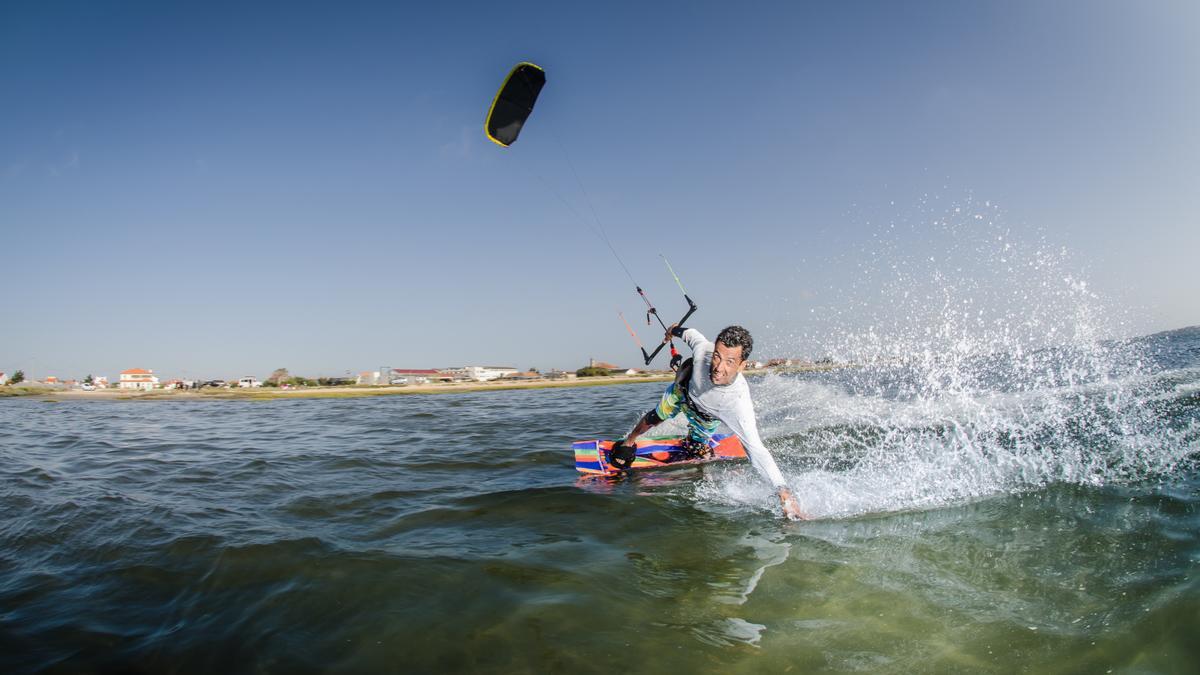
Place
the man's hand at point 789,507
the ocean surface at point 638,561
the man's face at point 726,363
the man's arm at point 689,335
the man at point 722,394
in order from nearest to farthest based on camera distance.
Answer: the ocean surface at point 638,561
the man's hand at point 789,507
the man at point 722,394
the man's face at point 726,363
the man's arm at point 689,335

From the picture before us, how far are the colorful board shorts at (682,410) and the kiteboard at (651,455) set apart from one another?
985 mm

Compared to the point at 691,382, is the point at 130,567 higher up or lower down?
lower down

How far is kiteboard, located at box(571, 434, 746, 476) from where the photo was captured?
916 cm

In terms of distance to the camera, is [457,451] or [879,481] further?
[457,451]

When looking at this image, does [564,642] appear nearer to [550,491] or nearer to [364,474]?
[550,491]

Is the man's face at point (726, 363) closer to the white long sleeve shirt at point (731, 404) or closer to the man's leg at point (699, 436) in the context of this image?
the white long sleeve shirt at point (731, 404)

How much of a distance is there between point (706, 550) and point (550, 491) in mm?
3151

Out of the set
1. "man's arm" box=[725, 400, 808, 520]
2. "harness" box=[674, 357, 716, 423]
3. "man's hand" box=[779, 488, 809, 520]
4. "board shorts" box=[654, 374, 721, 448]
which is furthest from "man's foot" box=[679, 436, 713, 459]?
"man's hand" box=[779, 488, 809, 520]

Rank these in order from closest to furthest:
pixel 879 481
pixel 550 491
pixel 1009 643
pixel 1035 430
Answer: pixel 1009 643 → pixel 879 481 → pixel 550 491 → pixel 1035 430

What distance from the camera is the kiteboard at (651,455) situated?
9.16 meters

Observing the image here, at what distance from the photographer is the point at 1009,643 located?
320 cm

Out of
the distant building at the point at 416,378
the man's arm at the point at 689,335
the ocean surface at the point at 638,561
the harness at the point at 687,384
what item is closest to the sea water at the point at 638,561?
the ocean surface at the point at 638,561

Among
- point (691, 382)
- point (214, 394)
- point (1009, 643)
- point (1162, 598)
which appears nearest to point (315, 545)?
point (691, 382)

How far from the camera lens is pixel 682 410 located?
8523 mm
